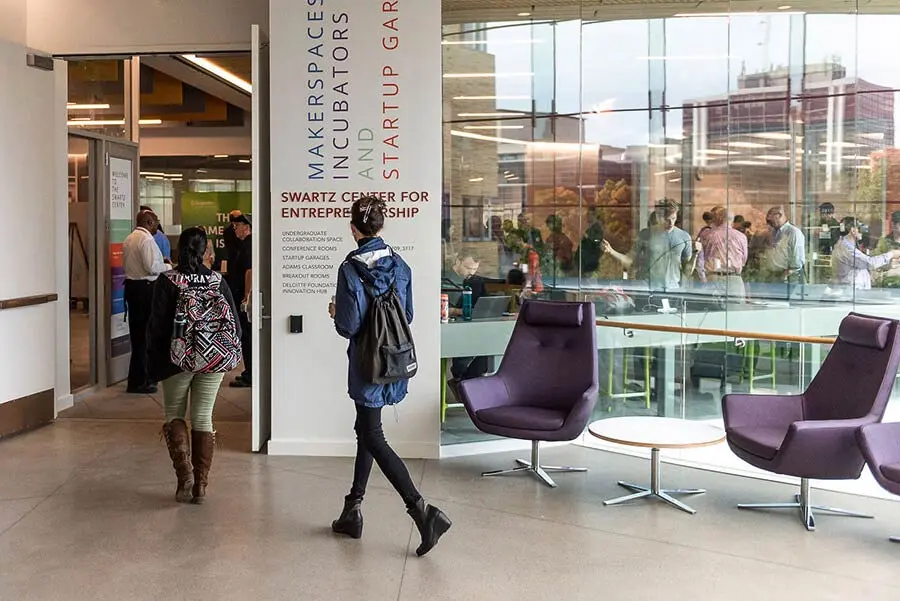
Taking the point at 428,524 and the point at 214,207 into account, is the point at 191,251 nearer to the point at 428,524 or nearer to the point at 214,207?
the point at 428,524

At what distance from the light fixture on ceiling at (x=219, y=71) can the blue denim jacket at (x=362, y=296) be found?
6573mm

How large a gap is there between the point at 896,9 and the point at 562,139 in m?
2.42

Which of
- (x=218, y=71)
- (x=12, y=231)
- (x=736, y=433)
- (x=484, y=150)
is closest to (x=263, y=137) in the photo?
(x=484, y=150)

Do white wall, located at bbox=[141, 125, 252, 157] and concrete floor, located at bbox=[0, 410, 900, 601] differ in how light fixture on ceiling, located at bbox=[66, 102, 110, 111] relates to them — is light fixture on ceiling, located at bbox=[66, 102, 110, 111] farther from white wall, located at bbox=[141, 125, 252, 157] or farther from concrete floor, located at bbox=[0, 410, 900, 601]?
white wall, located at bbox=[141, 125, 252, 157]

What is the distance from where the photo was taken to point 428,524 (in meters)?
4.50

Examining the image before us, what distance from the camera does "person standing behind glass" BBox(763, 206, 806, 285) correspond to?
677cm

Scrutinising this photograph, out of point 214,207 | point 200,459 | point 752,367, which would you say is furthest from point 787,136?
point 214,207

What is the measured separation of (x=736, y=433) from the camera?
5.36 meters

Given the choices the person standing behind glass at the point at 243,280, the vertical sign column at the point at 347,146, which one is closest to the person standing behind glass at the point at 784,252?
the vertical sign column at the point at 347,146

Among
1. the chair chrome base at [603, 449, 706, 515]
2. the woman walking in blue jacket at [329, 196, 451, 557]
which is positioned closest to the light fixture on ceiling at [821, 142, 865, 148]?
the chair chrome base at [603, 449, 706, 515]

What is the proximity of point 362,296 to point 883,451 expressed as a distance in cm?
272

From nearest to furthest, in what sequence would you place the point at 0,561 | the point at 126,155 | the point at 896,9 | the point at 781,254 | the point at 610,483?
the point at 0,561
the point at 610,483
the point at 896,9
the point at 781,254
the point at 126,155

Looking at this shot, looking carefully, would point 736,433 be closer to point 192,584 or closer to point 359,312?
point 359,312

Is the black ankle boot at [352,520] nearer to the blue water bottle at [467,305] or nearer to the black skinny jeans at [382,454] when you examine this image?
the black skinny jeans at [382,454]
